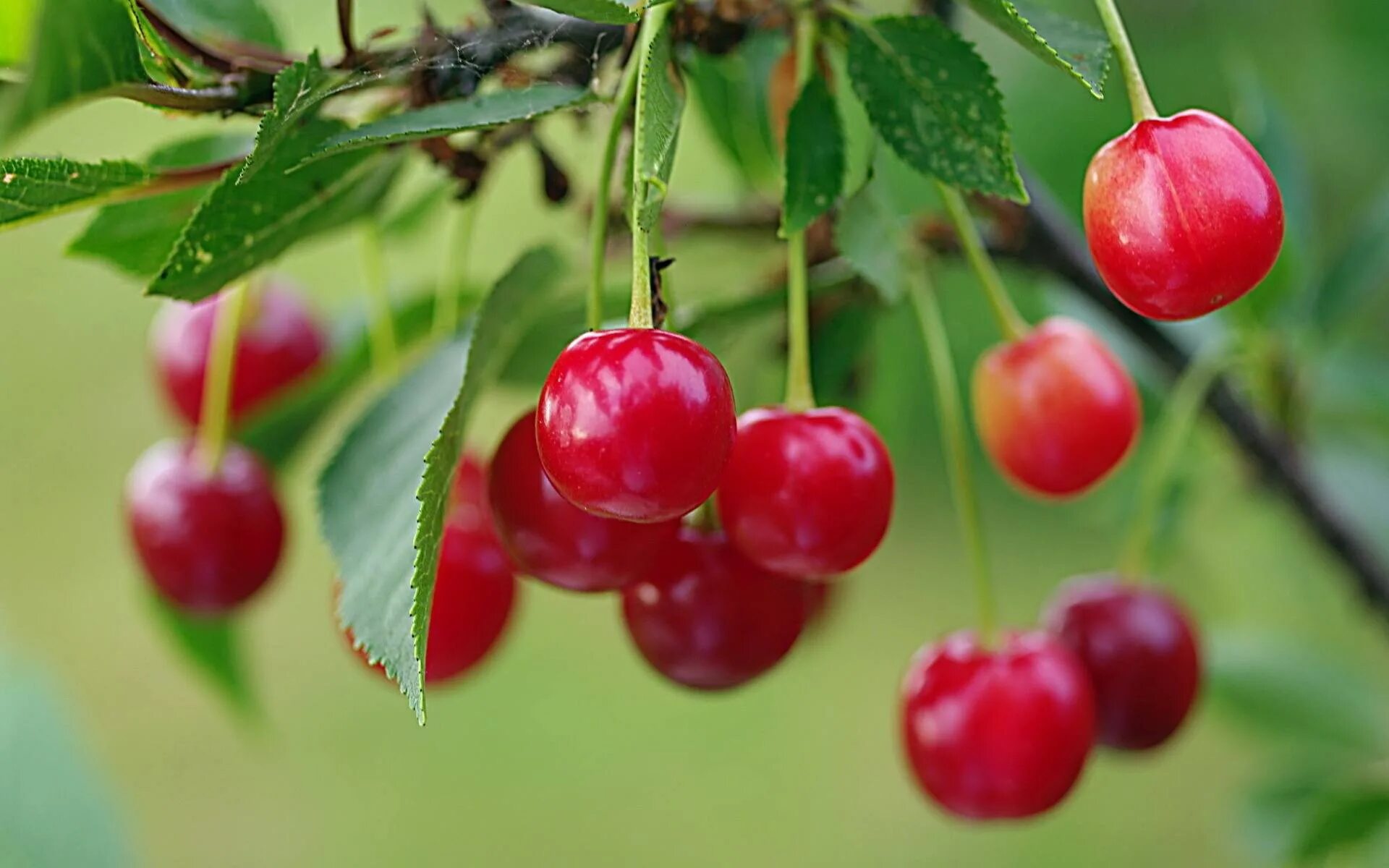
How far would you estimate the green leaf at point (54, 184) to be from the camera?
0.43 meters

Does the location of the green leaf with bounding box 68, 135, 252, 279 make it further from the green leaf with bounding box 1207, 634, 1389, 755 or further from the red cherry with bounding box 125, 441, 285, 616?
the green leaf with bounding box 1207, 634, 1389, 755

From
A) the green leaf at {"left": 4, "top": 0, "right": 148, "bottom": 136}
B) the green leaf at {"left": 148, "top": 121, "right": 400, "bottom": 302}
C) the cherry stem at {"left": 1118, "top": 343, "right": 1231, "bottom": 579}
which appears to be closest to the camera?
the green leaf at {"left": 4, "top": 0, "right": 148, "bottom": 136}

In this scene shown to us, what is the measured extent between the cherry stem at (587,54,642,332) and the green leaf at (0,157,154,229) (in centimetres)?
17

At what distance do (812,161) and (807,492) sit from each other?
0.41 feet

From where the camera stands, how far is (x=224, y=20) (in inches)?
23.4

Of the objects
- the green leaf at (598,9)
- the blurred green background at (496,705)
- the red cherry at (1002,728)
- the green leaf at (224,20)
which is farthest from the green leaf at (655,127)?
the blurred green background at (496,705)

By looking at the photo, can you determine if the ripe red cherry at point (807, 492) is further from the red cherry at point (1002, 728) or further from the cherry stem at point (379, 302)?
the cherry stem at point (379, 302)

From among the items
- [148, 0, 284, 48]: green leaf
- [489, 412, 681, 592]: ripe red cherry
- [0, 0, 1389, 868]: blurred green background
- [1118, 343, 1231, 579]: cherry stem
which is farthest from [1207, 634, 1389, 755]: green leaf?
[148, 0, 284, 48]: green leaf

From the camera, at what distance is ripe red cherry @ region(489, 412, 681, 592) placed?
1.61 ft

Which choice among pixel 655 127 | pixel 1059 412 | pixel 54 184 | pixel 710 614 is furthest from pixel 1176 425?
pixel 54 184

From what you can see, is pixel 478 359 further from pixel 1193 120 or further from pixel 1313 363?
pixel 1313 363

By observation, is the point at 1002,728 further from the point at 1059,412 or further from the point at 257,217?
Answer: the point at 257,217

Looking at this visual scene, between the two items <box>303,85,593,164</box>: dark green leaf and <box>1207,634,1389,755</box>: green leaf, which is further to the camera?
<box>1207,634,1389,755</box>: green leaf

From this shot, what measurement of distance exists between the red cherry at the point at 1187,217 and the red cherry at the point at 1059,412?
0.17 metres
